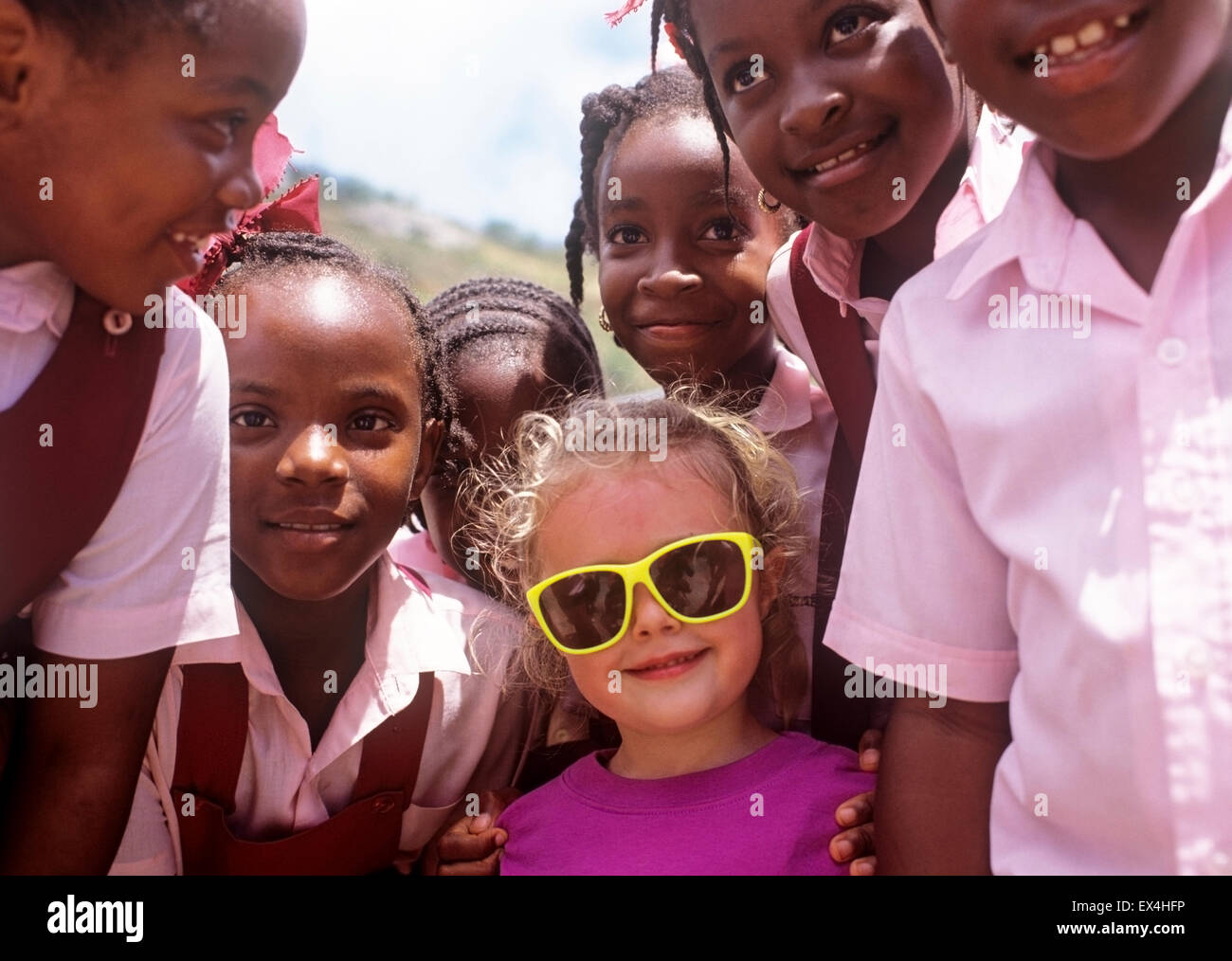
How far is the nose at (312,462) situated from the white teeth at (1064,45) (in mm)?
1236

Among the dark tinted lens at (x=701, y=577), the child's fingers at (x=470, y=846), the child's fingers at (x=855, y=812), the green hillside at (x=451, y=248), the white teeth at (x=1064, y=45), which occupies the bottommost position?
the child's fingers at (x=470, y=846)

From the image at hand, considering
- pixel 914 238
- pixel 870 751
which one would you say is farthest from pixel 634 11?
pixel 870 751

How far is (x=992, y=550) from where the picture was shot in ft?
4.58

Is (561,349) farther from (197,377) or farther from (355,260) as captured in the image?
(197,377)

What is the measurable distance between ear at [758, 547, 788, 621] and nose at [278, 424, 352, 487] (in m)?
0.71

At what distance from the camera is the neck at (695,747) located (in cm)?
183

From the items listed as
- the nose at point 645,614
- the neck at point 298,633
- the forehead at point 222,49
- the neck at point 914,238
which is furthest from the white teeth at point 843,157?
the neck at point 298,633

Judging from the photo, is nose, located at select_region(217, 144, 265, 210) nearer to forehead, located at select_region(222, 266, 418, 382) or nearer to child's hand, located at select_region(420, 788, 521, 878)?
forehead, located at select_region(222, 266, 418, 382)

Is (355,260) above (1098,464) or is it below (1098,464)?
above

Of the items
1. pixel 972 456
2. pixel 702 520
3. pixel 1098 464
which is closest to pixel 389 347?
pixel 702 520

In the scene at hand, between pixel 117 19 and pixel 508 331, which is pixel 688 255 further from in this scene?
pixel 117 19

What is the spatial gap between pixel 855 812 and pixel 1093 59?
1018mm

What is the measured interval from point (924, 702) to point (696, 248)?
1.25 meters

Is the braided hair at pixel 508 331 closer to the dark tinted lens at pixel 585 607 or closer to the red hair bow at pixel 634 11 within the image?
the red hair bow at pixel 634 11
